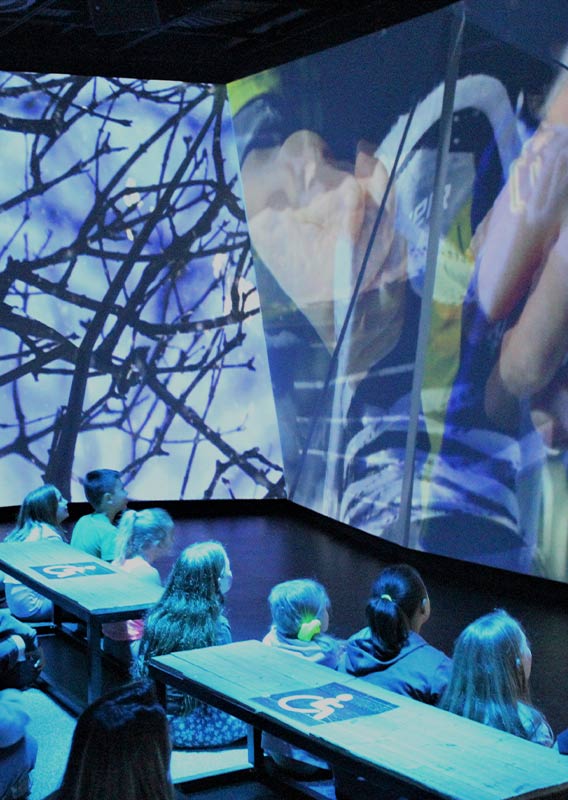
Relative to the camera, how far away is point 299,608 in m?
4.06

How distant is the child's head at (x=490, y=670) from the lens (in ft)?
10.3

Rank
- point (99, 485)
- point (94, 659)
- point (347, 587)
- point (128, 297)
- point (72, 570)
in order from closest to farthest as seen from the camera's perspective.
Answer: point (94, 659)
point (72, 570)
point (99, 485)
point (347, 587)
point (128, 297)

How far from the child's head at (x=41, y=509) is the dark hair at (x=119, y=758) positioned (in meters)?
4.20

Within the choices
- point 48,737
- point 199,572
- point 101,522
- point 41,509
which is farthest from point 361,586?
point 199,572

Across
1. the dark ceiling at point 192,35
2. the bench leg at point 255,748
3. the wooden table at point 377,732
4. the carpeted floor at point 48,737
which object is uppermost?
the dark ceiling at point 192,35

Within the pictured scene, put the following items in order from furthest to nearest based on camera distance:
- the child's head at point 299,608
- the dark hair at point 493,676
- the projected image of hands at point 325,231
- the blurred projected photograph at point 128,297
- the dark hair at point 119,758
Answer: the blurred projected photograph at point 128,297, the projected image of hands at point 325,231, the child's head at point 299,608, the dark hair at point 493,676, the dark hair at point 119,758

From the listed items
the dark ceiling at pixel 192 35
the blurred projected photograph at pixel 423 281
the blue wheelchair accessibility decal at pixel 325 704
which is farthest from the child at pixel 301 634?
the dark ceiling at pixel 192 35

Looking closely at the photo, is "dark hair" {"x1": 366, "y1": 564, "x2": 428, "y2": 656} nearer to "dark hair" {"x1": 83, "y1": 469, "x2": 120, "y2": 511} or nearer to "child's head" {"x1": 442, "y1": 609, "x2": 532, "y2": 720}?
"child's head" {"x1": 442, "y1": 609, "x2": 532, "y2": 720}

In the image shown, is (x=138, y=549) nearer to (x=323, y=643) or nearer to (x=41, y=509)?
(x=41, y=509)

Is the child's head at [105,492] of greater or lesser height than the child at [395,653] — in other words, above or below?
above

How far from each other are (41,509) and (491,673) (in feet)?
11.3

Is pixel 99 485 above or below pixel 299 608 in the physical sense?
above

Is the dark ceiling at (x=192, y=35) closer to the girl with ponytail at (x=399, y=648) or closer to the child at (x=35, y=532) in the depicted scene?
the child at (x=35, y=532)

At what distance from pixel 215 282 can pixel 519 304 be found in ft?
12.9
